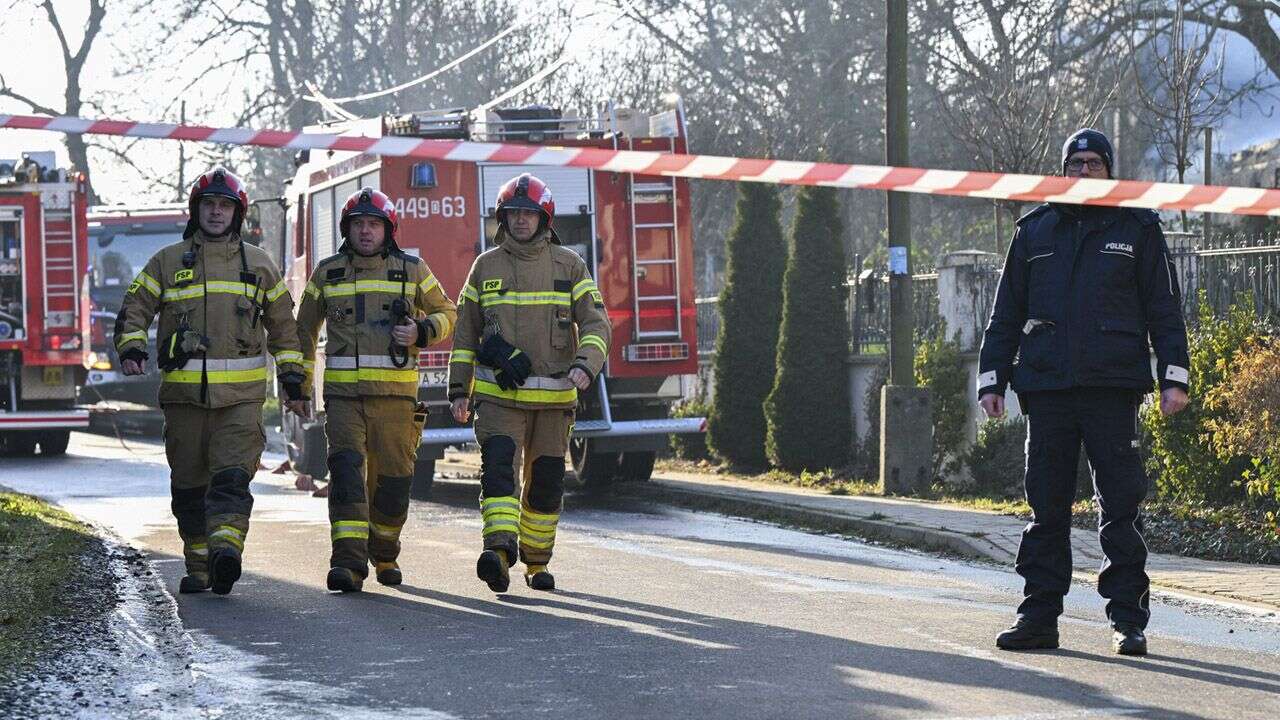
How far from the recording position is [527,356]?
342 inches

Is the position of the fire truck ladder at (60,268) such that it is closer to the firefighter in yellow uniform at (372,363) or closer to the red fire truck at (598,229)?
the red fire truck at (598,229)

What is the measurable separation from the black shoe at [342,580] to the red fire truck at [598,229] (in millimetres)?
5674

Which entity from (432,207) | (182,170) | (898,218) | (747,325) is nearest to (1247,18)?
(747,325)

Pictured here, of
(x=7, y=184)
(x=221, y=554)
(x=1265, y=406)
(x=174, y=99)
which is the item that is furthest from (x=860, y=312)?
(x=174, y=99)

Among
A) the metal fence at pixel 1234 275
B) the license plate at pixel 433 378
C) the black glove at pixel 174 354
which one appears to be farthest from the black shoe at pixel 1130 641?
the license plate at pixel 433 378

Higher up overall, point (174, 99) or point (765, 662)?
point (174, 99)

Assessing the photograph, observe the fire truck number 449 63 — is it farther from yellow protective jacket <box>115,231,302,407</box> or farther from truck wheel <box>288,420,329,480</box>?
yellow protective jacket <box>115,231,302,407</box>

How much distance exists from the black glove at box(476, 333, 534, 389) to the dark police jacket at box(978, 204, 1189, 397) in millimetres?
2368

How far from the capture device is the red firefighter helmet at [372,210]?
352 inches

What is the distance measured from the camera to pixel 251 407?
28.9ft

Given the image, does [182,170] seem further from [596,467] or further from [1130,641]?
[1130,641]

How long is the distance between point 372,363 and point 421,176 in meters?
5.95

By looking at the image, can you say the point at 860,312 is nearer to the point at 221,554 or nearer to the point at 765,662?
the point at 221,554

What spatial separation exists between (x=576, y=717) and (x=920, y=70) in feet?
88.8
